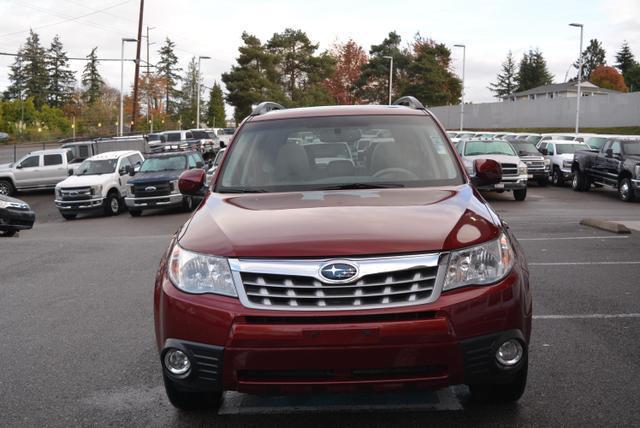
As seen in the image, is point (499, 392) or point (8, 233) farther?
point (8, 233)

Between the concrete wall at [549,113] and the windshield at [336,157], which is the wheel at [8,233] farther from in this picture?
the concrete wall at [549,113]

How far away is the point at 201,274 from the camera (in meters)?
3.84

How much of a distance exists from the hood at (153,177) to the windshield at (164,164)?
1.75ft

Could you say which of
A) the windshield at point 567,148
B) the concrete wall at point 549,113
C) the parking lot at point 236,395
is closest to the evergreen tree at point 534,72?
the concrete wall at point 549,113

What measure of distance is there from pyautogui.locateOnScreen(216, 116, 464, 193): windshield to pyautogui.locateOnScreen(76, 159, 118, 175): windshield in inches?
878

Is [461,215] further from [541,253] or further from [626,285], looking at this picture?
[541,253]

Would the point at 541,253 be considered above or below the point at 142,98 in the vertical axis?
below

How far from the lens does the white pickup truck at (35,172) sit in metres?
33.0

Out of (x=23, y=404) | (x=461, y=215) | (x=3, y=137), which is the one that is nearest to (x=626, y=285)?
(x=461, y=215)

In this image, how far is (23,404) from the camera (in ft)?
15.6

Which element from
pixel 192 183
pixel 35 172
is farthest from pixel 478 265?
pixel 35 172

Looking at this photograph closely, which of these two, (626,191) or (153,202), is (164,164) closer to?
(153,202)

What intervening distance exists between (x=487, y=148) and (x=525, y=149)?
5.17 meters

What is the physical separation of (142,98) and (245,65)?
24.7 meters
